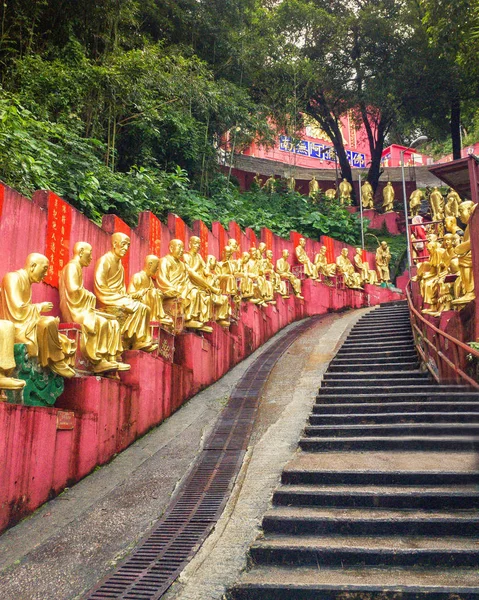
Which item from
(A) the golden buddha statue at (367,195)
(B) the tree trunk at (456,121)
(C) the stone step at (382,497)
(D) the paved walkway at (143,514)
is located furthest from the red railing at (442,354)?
(A) the golden buddha statue at (367,195)

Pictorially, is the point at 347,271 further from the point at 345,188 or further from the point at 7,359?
the point at 7,359

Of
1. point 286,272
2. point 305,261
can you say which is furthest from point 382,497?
point 305,261

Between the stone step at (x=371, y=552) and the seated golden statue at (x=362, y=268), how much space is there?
52.4 feet

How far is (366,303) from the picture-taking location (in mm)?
18984

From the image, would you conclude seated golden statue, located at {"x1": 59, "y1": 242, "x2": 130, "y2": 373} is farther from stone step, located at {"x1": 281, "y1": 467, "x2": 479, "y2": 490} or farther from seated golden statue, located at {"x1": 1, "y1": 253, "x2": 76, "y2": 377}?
stone step, located at {"x1": 281, "y1": 467, "x2": 479, "y2": 490}

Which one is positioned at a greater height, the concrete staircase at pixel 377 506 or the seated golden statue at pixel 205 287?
the seated golden statue at pixel 205 287

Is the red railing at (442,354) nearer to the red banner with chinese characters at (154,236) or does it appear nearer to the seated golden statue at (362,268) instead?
the red banner with chinese characters at (154,236)

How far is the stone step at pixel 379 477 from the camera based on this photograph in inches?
170

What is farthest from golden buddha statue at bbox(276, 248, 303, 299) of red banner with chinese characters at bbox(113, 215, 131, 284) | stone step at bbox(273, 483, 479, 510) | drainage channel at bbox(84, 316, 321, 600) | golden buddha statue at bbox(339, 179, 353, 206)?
golden buddha statue at bbox(339, 179, 353, 206)

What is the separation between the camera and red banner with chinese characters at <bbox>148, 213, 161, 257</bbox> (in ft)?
28.4

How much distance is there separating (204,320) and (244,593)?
18.5ft

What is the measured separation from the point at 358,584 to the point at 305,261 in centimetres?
1319

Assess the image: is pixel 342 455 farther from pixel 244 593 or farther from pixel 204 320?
pixel 204 320

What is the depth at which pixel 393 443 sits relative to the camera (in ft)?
17.3
